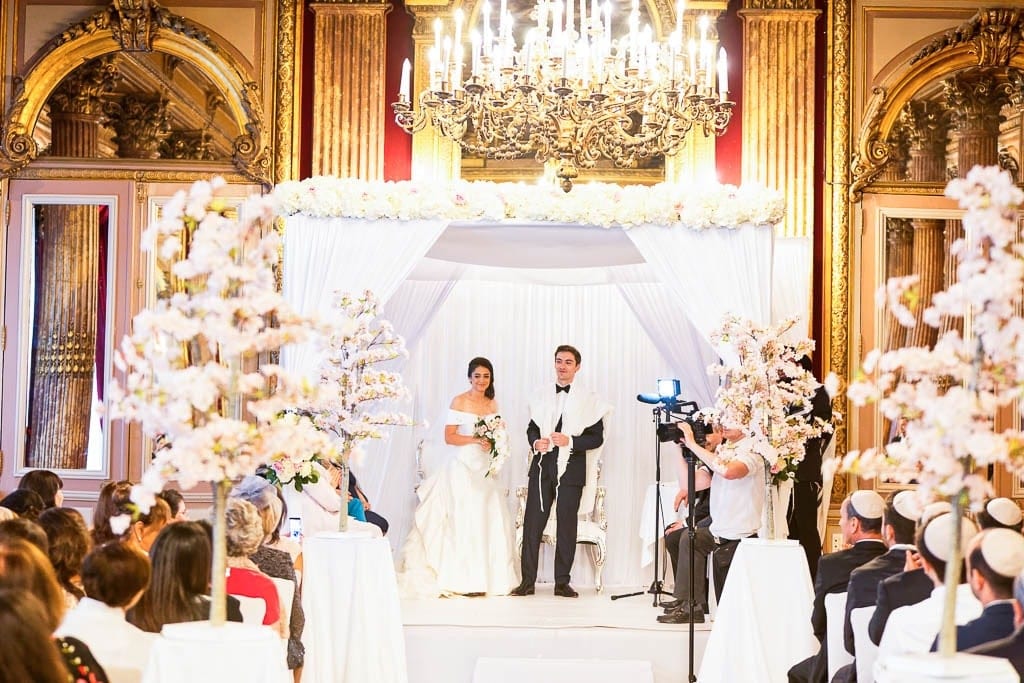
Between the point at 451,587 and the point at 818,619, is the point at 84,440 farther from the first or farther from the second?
the point at 818,619

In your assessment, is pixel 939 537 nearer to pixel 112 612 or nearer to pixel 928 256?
pixel 112 612

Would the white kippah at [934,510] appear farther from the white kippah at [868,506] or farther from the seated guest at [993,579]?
the seated guest at [993,579]

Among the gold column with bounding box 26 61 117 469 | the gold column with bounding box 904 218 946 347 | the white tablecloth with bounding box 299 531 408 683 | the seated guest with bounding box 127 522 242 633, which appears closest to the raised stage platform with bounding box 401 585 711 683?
the white tablecloth with bounding box 299 531 408 683

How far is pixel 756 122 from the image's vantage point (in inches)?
379

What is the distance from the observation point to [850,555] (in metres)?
5.71

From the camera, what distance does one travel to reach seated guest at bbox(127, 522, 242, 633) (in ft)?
13.1

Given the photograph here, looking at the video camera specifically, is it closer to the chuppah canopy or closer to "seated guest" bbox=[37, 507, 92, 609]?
the chuppah canopy

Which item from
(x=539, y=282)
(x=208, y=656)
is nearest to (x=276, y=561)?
(x=208, y=656)

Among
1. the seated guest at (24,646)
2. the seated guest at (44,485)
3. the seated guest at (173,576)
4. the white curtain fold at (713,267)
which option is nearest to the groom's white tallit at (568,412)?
the white curtain fold at (713,267)

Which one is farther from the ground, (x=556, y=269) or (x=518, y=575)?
(x=556, y=269)

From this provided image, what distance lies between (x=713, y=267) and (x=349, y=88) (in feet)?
10.5

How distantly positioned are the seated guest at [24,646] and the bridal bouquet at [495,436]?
20.9 ft

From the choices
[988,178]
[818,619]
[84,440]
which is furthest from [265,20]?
[988,178]

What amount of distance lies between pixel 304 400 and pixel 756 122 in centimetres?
644
